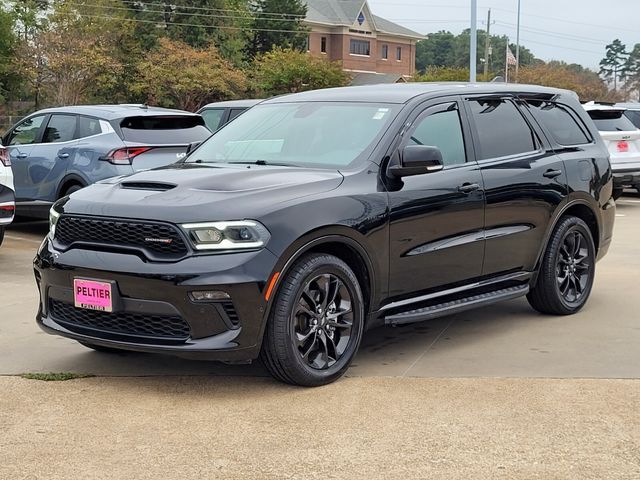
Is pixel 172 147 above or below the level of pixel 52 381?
above

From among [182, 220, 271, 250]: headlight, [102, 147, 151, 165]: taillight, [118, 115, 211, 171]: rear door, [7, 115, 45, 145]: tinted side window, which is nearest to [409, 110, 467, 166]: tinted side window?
[182, 220, 271, 250]: headlight

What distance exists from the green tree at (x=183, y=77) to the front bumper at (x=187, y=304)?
4911cm

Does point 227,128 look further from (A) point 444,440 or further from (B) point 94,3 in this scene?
(B) point 94,3

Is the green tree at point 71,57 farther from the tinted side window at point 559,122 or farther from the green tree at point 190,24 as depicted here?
the tinted side window at point 559,122

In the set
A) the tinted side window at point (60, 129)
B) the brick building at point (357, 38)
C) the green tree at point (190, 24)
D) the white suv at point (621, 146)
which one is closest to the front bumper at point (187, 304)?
the tinted side window at point (60, 129)

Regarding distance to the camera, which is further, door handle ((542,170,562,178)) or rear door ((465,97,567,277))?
door handle ((542,170,562,178))

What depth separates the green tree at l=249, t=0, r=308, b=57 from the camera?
64.9m

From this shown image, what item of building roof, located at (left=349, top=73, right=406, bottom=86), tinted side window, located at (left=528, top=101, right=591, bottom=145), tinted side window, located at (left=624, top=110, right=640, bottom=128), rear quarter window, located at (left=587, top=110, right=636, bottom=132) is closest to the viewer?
tinted side window, located at (left=528, top=101, right=591, bottom=145)

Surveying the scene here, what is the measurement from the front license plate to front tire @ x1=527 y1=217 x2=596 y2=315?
11.4 ft

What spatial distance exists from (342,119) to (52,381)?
2475 millimetres

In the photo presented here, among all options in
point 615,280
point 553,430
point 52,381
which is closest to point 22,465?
point 52,381

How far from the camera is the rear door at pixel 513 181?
21.4ft

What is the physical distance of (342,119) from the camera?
20.5 ft

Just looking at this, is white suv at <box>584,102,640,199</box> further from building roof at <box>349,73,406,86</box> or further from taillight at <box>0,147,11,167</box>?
building roof at <box>349,73,406,86</box>
